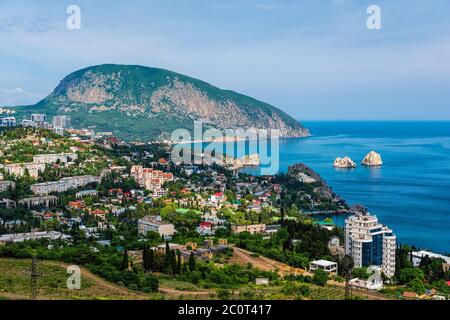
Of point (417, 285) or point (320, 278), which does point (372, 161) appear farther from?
point (320, 278)

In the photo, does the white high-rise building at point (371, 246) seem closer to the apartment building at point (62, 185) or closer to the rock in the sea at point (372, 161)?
the apartment building at point (62, 185)

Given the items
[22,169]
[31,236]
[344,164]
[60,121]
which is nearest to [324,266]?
[31,236]

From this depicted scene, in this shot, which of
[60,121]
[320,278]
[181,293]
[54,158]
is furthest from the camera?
[60,121]

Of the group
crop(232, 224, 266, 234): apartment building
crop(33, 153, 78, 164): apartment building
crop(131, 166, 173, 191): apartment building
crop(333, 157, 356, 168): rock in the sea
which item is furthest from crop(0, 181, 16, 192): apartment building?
crop(333, 157, 356, 168): rock in the sea

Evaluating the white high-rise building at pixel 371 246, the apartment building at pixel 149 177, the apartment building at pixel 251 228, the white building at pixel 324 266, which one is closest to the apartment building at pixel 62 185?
the apartment building at pixel 149 177
